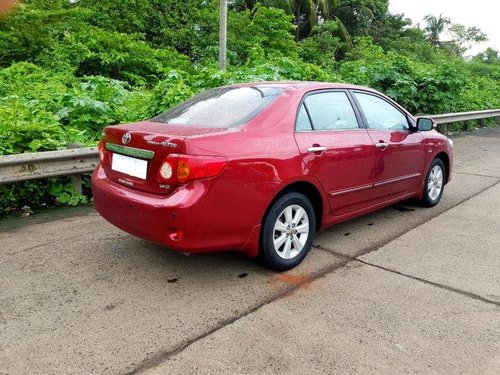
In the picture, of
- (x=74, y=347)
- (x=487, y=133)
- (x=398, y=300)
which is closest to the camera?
(x=74, y=347)

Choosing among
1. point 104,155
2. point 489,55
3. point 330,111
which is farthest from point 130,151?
point 489,55

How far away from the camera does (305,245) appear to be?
12.3ft

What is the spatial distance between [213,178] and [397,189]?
8.38 feet

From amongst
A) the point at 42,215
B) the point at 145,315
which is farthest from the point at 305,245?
the point at 42,215

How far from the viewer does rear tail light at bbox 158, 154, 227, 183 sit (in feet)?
9.75

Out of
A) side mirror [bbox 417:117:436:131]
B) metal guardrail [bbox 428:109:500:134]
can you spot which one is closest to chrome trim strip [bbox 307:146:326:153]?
side mirror [bbox 417:117:436:131]

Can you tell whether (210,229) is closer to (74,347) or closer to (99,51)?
(74,347)

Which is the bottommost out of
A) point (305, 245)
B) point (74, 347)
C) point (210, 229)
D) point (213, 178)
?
point (74, 347)

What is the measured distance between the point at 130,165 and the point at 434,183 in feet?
12.7

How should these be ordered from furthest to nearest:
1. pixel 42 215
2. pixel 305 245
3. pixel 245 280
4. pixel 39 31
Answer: pixel 39 31, pixel 42 215, pixel 305 245, pixel 245 280

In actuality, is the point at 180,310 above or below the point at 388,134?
below

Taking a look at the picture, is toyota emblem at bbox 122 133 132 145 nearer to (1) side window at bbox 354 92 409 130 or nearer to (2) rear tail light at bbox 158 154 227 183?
(2) rear tail light at bbox 158 154 227 183

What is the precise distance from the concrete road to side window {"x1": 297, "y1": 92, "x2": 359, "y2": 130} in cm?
114

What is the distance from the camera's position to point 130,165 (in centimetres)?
335
